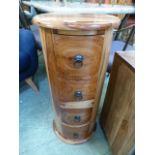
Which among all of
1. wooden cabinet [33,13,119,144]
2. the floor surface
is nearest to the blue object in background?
the floor surface

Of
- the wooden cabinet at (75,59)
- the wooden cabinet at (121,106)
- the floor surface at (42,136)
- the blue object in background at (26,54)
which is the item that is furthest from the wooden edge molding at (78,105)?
the blue object in background at (26,54)

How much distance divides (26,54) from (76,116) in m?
0.69

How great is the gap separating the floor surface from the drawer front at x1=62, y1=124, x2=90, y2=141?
6 centimetres

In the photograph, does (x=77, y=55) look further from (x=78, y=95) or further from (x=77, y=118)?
(x=77, y=118)

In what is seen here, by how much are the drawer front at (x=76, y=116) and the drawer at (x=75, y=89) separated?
94 millimetres

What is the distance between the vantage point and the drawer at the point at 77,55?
29.0 inches

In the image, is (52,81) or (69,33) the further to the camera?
(52,81)

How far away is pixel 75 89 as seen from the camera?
2.97 ft

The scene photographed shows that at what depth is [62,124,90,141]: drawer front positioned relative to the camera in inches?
44.6
